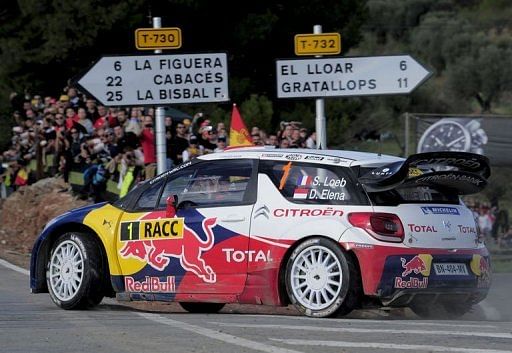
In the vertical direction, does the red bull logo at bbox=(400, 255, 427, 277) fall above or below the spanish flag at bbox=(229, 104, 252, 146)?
below

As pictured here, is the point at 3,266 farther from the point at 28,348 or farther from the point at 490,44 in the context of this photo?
the point at 490,44

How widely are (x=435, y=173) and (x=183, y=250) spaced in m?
2.31

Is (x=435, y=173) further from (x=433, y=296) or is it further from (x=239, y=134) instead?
(x=239, y=134)

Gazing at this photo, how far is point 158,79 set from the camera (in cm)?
1494

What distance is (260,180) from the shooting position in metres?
10.8

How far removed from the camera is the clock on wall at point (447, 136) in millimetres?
20234

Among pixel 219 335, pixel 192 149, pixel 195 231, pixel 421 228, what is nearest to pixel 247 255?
pixel 195 231

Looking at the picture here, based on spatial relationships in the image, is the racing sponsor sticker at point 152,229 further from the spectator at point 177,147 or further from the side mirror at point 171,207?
the spectator at point 177,147

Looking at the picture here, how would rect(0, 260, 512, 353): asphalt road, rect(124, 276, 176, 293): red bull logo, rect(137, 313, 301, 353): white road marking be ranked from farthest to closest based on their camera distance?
1. rect(124, 276, 176, 293): red bull logo
2. rect(0, 260, 512, 353): asphalt road
3. rect(137, 313, 301, 353): white road marking

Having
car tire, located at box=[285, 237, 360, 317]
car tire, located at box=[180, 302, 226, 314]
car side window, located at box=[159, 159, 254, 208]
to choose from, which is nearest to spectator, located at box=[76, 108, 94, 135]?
car tire, located at box=[180, 302, 226, 314]

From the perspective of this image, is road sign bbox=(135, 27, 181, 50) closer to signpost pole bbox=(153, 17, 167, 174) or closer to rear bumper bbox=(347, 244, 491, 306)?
signpost pole bbox=(153, 17, 167, 174)

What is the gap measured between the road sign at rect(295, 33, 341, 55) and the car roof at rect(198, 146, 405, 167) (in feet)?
14.1

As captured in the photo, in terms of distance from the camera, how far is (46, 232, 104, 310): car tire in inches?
439

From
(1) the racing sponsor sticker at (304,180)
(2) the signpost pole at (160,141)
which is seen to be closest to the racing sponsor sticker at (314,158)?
(1) the racing sponsor sticker at (304,180)
